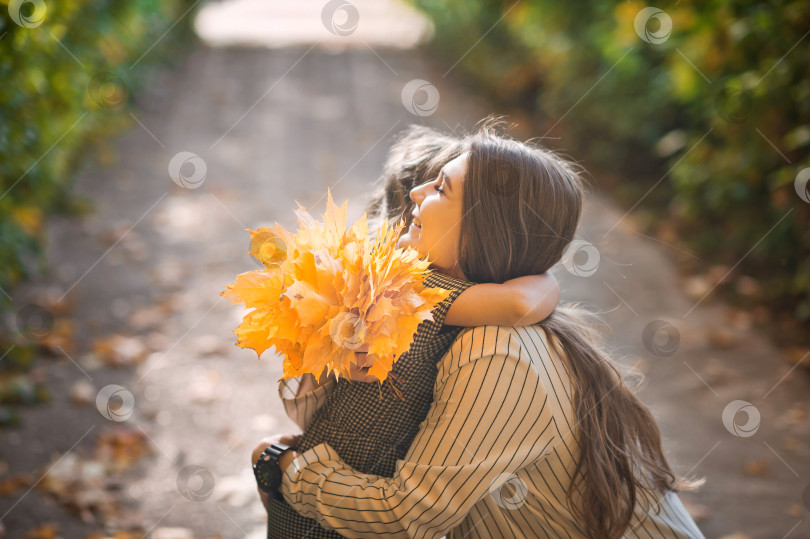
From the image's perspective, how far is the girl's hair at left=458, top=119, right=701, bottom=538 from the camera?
1.79m

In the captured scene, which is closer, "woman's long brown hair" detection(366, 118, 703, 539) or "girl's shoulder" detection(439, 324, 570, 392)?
"girl's shoulder" detection(439, 324, 570, 392)

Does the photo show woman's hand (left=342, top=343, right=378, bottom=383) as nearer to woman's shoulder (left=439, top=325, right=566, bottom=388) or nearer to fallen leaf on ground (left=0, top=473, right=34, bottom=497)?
woman's shoulder (left=439, top=325, right=566, bottom=388)

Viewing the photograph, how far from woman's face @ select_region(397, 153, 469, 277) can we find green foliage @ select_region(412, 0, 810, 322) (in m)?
3.65

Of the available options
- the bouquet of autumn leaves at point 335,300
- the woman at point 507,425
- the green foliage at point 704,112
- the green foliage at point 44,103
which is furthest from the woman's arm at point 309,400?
the green foliage at point 704,112

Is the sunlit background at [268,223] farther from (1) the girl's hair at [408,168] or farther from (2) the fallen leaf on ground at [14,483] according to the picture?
(1) the girl's hair at [408,168]

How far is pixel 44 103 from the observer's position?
427 centimetres

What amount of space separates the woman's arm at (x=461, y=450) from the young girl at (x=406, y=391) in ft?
0.25

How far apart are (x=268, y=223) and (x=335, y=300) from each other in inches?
197

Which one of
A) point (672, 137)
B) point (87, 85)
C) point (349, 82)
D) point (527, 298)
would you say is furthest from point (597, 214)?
point (349, 82)

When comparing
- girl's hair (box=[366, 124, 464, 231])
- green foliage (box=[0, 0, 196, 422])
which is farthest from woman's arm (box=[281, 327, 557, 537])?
green foliage (box=[0, 0, 196, 422])

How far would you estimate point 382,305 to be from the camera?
150 centimetres

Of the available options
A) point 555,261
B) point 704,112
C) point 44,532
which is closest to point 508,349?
point 555,261

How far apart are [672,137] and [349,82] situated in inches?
262

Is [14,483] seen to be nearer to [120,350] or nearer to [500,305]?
[120,350]
